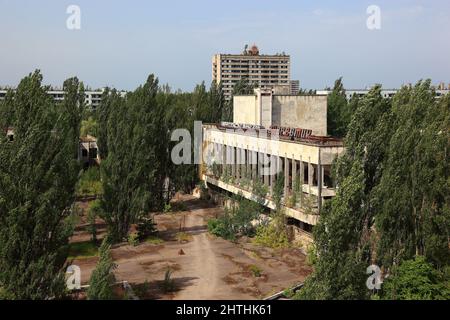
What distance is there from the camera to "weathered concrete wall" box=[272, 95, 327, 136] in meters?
43.0

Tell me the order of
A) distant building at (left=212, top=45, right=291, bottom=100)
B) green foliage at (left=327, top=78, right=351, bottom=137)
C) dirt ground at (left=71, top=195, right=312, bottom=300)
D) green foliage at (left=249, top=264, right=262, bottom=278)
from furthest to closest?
1. distant building at (left=212, top=45, right=291, bottom=100)
2. green foliage at (left=327, top=78, right=351, bottom=137)
3. green foliage at (left=249, top=264, right=262, bottom=278)
4. dirt ground at (left=71, top=195, right=312, bottom=300)

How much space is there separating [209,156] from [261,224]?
15226 millimetres

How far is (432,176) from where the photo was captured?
21.8 metres

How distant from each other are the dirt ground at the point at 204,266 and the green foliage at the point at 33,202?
5.37 m

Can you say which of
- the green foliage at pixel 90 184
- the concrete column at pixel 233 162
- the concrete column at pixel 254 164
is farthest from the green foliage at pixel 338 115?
the green foliage at pixel 90 184

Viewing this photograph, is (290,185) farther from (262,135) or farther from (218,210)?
(218,210)

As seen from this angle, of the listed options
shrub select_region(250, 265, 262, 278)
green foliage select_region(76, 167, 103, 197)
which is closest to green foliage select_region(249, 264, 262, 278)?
shrub select_region(250, 265, 262, 278)

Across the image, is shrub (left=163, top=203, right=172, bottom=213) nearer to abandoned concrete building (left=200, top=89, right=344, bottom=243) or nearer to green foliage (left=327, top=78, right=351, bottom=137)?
abandoned concrete building (left=200, top=89, right=344, bottom=243)

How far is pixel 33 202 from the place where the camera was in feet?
61.2

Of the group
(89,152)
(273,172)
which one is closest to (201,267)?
(273,172)

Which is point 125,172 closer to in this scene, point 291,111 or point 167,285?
point 167,285

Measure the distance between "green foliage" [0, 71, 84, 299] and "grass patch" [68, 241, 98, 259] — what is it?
8.41 meters

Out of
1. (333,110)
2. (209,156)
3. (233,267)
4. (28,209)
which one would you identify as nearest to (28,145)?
(28,209)

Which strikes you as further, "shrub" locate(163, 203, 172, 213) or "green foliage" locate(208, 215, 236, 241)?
"shrub" locate(163, 203, 172, 213)
